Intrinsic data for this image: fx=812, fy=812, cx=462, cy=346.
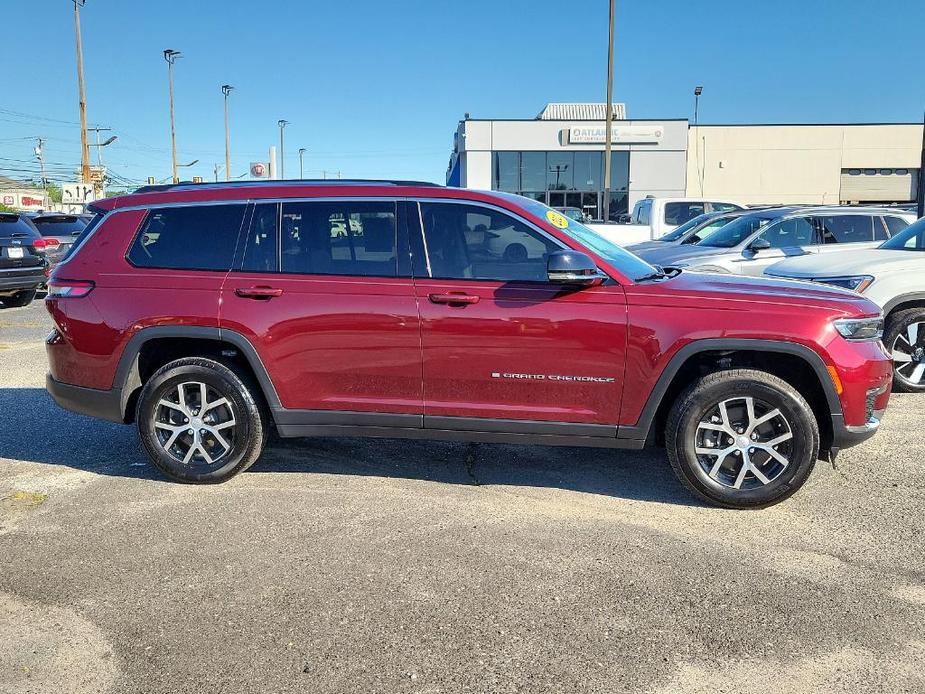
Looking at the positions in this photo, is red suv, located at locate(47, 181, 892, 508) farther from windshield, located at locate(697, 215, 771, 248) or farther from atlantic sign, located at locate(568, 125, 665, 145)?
atlantic sign, located at locate(568, 125, 665, 145)

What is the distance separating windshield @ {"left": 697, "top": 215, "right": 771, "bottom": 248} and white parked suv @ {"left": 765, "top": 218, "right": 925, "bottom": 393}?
11.5ft

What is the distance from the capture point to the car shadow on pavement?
5.02 m

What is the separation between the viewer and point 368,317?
4.61 m

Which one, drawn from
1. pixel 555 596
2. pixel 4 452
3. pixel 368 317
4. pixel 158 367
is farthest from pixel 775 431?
pixel 4 452

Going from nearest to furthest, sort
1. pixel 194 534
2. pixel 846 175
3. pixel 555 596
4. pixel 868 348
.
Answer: pixel 555 596, pixel 194 534, pixel 868 348, pixel 846 175

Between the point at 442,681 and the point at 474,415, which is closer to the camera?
the point at 442,681

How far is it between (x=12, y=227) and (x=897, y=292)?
13.2 m

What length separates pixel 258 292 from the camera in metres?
4.73

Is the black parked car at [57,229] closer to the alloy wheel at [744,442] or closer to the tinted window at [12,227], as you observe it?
the tinted window at [12,227]

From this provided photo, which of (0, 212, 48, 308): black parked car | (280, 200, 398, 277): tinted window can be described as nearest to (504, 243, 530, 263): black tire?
(280, 200, 398, 277): tinted window

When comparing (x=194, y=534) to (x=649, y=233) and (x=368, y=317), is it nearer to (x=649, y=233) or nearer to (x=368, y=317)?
(x=368, y=317)

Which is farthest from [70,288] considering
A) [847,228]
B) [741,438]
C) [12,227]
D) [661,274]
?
[12,227]

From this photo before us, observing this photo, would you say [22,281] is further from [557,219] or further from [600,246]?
[600,246]

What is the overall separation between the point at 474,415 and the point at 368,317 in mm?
820
